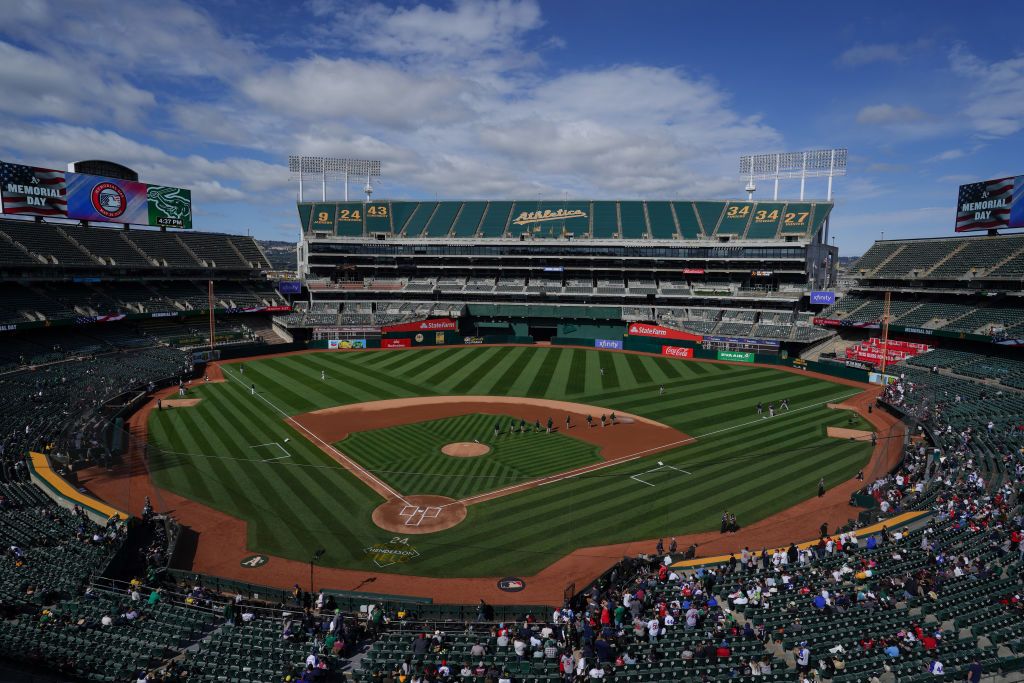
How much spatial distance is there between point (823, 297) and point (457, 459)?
54925 mm

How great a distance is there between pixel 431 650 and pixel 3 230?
68.4 meters

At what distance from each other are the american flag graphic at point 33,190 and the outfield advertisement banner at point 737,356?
7410cm

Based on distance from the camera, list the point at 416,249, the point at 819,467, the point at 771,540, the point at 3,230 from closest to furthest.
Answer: the point at 771,540 → the point at 819,467 → the point at 3,230 → the point at 416,249

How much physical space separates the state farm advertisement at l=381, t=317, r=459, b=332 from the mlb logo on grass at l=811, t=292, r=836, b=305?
146 ft

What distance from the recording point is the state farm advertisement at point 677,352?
6775 cm

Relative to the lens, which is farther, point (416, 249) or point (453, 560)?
point (416, 249)

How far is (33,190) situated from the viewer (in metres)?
60.2

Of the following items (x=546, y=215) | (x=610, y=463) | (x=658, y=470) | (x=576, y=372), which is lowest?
(x=610, y=463)

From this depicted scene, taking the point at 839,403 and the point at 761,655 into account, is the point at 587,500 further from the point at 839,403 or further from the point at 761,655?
the point at 839,403

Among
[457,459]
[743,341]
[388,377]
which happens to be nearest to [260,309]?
[388,377]

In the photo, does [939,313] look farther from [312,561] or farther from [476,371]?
[312,561]

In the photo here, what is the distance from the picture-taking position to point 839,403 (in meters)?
46.7

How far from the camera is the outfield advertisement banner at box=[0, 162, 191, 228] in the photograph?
59.0 m

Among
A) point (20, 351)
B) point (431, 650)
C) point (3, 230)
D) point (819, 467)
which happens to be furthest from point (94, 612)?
point (3, 230)
